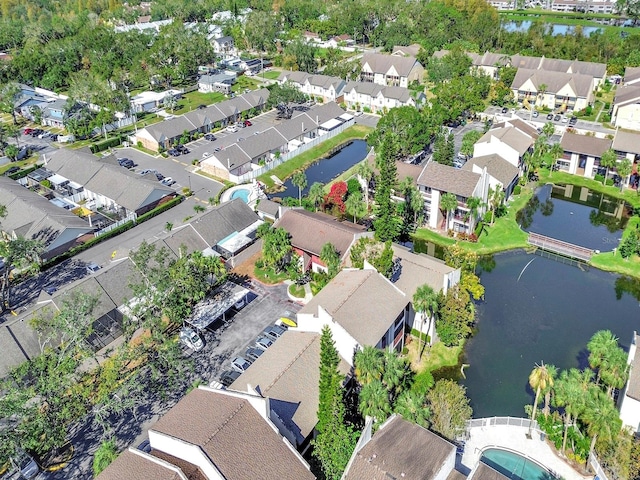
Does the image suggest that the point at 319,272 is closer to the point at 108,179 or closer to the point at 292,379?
the point at 292,379

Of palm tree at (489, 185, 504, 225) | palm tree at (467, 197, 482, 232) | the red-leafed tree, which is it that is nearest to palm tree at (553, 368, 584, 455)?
palm tree at (467, 197, 482, 232)

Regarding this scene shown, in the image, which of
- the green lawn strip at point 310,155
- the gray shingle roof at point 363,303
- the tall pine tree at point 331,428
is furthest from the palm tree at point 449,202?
the tall pine tree at point 331,428

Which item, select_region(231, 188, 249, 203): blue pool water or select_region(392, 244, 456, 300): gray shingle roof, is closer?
select_region(392, 244, 456, 300): gray shingle roof

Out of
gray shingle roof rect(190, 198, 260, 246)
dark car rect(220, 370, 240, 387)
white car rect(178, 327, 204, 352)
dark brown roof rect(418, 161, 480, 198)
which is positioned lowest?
dark car rect(220, 370, 240, 387)

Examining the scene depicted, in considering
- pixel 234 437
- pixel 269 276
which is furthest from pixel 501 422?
pixel 269 276

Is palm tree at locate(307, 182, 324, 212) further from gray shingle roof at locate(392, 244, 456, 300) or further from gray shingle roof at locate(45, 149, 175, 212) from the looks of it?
gray shingle roof at locate(45, 149, 175, 212)

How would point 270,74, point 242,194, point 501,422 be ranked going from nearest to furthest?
1. point 501,422
2. point 242,194
3. point 270,74
